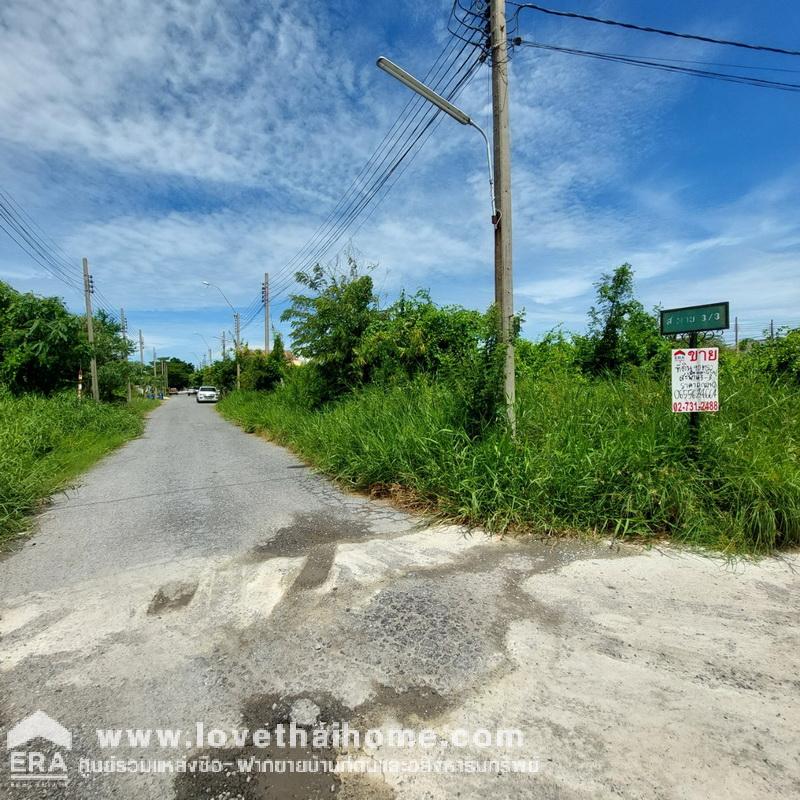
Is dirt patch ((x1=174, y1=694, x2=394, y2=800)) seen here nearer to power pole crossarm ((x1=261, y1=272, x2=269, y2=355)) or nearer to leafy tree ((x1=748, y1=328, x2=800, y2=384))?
leafy tree ((x1=748, y1=328, x2=800, y2=384))

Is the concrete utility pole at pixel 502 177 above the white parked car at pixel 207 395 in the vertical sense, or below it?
above

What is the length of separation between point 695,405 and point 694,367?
36cm

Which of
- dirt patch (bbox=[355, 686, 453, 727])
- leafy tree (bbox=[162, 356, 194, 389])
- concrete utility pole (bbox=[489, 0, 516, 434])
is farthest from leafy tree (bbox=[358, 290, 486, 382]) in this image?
leafy tree (bbox=[162, 356, 194, 389])

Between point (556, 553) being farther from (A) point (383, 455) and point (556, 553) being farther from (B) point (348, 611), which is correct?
(A) point (383, 455)

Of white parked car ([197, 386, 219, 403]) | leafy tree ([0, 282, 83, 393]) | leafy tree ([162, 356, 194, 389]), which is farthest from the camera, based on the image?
leafy tree ([162, 356, 194, 389])

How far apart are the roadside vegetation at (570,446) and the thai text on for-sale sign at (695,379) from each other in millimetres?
382

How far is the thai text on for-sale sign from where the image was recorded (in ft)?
13.3

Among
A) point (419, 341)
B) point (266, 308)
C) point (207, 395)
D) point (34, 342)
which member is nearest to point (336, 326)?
point (419, 341)

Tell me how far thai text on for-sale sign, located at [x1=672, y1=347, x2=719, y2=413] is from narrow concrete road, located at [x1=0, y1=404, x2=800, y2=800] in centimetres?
147

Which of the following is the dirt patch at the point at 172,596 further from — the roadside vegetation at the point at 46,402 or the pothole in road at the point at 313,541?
the roadside vegetation at the point at 46,402

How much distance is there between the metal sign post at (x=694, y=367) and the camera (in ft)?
13.1

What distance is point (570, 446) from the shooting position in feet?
15.0

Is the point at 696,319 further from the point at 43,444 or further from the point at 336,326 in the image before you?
the point at 43,444

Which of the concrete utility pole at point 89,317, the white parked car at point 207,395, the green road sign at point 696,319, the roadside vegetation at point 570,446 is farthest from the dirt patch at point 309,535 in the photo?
the white parked car at point 207,395
